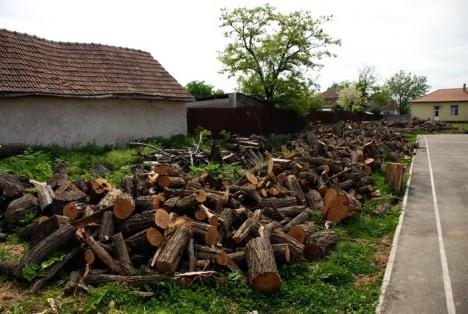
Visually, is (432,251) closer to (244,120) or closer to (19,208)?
(19,208)

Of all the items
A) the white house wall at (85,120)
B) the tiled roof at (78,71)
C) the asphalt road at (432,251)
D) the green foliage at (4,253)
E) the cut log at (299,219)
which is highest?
the tiled roof at (78,71)

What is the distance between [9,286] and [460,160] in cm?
2113

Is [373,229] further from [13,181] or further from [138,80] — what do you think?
[138,80]

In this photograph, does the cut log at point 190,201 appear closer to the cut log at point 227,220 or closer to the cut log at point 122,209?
the cut log at point 227,220

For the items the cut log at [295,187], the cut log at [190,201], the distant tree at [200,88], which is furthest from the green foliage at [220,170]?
the distant tree at [200,88]

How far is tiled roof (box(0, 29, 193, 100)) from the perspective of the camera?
1538cm

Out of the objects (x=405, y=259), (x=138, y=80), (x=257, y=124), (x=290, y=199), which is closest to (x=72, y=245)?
(x=290, y=199)

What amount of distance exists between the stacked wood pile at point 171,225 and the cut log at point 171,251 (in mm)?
16

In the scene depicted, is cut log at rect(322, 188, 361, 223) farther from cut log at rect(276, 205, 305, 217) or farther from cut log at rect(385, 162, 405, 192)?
cut log at rect(385, 162, 405, 192)

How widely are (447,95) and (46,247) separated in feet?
217

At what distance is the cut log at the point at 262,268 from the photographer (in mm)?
6059

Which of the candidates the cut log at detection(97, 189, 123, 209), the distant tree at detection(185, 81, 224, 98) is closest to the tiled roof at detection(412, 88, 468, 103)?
the distant tree at detection(185, 81, 224, 98)

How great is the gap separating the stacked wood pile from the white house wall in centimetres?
625

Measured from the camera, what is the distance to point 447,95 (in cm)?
6069
